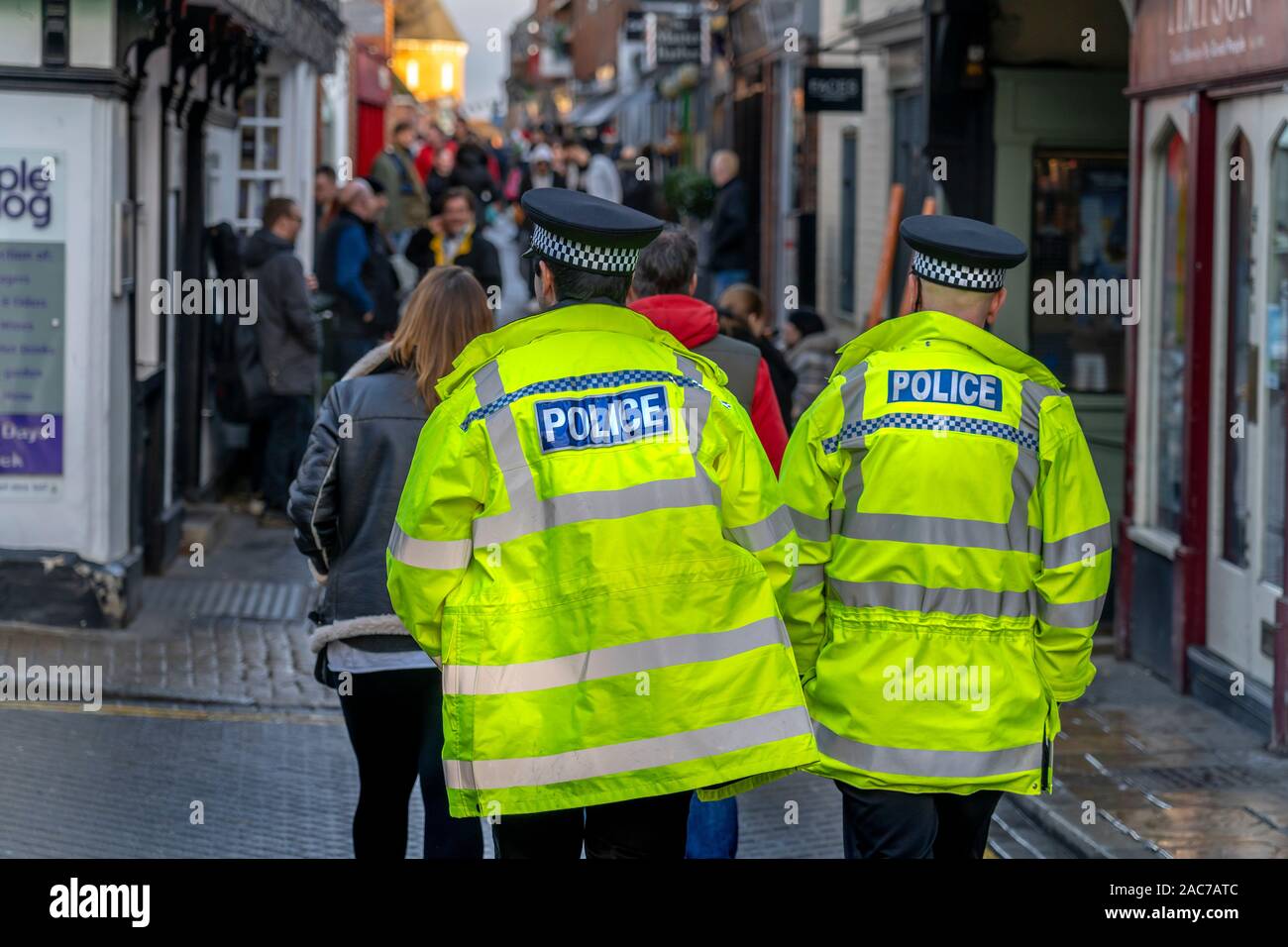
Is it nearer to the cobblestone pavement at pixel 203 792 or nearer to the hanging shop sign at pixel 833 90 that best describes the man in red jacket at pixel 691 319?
the cobblestone pavement at pixel 203 792

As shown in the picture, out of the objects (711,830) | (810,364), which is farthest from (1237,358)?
(711,830)

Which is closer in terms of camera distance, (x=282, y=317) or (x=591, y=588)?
(x=591, y=588)

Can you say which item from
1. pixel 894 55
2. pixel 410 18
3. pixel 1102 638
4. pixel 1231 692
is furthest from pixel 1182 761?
pixel 410 18

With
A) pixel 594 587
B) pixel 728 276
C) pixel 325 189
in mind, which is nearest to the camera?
pixel 594 587

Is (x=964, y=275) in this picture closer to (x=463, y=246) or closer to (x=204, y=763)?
(x=204, y=763)

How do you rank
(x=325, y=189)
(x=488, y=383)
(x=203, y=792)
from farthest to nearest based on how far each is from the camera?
(x=325, y=189), (x=203, y=792), (x=488, y=383)

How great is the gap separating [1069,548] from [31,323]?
20.9 feet

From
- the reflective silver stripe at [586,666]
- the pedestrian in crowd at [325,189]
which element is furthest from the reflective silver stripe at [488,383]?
the pedestrian in crowd at [325,189]

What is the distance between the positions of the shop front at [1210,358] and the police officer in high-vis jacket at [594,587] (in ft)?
15.5

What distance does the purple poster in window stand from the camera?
948cm

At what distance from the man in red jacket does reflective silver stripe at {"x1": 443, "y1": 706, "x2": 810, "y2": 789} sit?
238 centimetres

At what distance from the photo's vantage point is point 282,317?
1282cm

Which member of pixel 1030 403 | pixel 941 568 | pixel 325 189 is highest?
pixel 325 189

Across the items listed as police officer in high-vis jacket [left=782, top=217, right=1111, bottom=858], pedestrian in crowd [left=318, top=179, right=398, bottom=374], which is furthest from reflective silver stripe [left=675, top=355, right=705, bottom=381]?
pedestrian in crowd [left=318, top=179, right=398, bottom=374]
